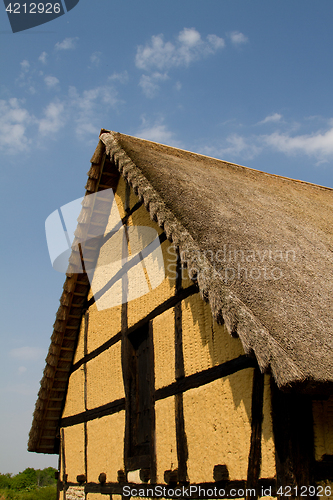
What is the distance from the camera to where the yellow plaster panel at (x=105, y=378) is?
200 inches

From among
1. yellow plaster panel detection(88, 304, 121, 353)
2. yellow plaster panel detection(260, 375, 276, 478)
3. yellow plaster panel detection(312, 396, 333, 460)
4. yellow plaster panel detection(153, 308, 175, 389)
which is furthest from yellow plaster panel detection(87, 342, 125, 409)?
yellow plaster panel detection(312, 396, 333, 460)

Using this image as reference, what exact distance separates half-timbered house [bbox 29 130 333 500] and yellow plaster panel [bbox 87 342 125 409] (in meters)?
0.03

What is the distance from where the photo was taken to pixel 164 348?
165 inches

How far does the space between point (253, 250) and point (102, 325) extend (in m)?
3.03

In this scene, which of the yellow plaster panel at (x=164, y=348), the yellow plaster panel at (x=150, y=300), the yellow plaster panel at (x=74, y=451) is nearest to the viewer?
the yellow plaster panel at (x=164, y=348)

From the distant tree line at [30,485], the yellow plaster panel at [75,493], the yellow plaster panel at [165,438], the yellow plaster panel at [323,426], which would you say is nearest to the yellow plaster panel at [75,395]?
the yellow plaster panel at [75,493]

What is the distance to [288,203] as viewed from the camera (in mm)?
5578

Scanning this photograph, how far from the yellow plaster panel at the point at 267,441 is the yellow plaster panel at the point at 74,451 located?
12.0 ft

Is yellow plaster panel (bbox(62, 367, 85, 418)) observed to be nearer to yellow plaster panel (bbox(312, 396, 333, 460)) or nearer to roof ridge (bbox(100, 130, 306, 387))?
roof ridge (bbox(100, 130, 306, 387))

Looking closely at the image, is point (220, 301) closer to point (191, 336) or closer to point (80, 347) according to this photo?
point (191, 336)

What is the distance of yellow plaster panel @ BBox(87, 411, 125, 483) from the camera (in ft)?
15.5

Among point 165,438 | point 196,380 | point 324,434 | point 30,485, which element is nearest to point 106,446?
point 165,438

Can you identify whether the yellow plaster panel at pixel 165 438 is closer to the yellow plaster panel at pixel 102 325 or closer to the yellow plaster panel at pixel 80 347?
the yellow plaster panel at pixel 102 325

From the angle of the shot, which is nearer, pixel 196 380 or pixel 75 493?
pixel 196 380
